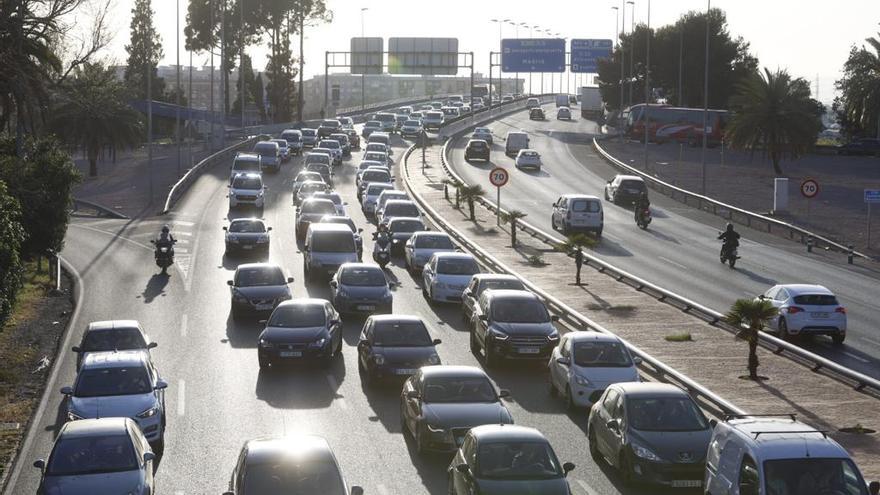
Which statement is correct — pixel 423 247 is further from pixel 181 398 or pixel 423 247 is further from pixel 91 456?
pixel 91 456

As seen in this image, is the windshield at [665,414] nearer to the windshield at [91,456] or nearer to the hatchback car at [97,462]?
the hatchback car at [97,462]

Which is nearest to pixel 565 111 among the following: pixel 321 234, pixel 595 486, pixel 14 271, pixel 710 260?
pixel 710 260

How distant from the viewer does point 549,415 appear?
23797 millimetres

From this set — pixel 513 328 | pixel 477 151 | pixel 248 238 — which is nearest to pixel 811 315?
pixel 513 328

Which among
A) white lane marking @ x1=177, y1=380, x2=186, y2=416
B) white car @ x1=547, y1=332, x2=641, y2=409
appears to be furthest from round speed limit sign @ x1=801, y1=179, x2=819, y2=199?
white lane marking @ x1=177, y1=380, x2=186, y2=416

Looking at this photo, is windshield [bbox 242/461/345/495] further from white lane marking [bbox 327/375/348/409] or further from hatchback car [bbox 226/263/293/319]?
hatchback car [bbox 226/263/293/319]

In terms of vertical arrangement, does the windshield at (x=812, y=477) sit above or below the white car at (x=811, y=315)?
above

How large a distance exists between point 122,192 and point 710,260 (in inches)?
1506

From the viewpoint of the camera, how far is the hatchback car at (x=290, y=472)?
49.1ft

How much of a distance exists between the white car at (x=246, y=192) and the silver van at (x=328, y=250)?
19.7m

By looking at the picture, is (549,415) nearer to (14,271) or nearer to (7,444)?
(7,444)

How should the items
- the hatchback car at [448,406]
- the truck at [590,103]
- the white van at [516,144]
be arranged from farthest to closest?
the truck at [590,103]
the white van at [516,144]
the hatchback car at [448,406]

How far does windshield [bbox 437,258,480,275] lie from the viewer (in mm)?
36812

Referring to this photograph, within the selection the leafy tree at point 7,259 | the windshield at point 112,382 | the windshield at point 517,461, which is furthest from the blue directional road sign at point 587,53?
the windshield at point 517,461
